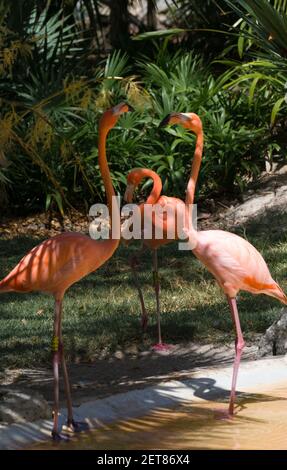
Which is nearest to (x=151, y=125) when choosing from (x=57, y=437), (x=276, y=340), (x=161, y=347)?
(x=161, y=347)

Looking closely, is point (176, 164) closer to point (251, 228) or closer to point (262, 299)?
point (251, 228)

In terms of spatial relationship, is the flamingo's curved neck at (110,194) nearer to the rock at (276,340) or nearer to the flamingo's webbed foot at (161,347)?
the rock at (276,340)

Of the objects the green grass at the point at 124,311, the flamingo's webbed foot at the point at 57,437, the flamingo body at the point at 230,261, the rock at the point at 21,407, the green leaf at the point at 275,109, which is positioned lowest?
the green grass at the point at 124,311

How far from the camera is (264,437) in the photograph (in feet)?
14.7

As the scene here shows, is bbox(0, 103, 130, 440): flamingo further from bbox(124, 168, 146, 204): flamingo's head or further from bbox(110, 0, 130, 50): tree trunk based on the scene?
bbox(110, 0, 130, 50): tree trunk

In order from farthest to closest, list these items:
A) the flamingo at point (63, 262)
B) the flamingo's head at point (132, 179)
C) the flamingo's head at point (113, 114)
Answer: the flamingo's head at point (132, 179), the flamingo's head at point (113, 114), the flamingo at point (63, 262)

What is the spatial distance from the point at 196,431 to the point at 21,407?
82cm

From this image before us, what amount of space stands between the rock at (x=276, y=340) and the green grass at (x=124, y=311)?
1.95 feet

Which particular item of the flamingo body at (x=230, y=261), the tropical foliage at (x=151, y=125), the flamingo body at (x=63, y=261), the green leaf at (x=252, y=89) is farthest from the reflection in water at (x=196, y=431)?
the green leaf at (x=252, y=89)

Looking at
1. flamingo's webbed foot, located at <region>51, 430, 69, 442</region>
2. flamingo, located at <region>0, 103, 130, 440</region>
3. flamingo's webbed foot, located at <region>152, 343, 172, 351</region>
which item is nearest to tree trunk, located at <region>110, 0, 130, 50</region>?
flamingo's webbed foot, located at <region>152, 343, 172, 351</region>

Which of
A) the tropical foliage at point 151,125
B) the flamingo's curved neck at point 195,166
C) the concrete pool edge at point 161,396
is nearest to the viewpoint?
the concrete pool edge at point 161,396

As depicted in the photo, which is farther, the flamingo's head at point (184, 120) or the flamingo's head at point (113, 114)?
the flamingo's head at point (184, 120)

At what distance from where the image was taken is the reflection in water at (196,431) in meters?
4.37

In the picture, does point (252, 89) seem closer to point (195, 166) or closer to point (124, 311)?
point (124, 311)
